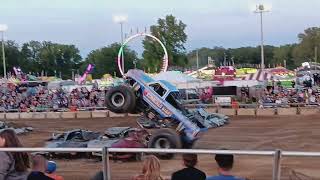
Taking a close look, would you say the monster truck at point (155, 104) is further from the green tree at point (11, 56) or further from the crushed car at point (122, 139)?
the green tree at point (11, 56)

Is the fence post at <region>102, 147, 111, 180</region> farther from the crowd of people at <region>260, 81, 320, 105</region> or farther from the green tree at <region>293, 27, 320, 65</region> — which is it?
the green tree at <region>293, 27, 320, 65</region>

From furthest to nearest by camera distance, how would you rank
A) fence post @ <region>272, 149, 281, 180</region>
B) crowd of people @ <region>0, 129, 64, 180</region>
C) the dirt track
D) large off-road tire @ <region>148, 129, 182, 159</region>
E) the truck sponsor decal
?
the truck sponsor decal
large off-road tire @ <region>148, 129, 182, 159</region>
the dirt track
crowd of people @ <region>0, 129, 64, 180</region>
fence post @ <region>272, 149, 281, 180</region>

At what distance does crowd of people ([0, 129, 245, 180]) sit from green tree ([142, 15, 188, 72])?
271 ft

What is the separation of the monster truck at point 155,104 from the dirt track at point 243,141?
8.50 ft

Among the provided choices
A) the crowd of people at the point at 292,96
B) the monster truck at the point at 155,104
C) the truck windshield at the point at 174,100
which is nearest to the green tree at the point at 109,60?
the crowd of people at the point at 292,96

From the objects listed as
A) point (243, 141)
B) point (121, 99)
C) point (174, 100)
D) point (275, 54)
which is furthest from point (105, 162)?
point (275, 54)

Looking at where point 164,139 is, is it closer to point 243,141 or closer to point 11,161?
point 243,141

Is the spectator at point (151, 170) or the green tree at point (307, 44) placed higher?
the green tree at point (307, 44)

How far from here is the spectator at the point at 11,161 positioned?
5.91 meters

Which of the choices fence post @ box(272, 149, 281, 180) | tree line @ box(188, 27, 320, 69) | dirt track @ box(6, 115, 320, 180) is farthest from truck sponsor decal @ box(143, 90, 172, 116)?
tree line @ box(188, 27, 320, 69)

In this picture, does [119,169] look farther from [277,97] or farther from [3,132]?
[277,97]

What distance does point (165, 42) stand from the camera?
91812mm

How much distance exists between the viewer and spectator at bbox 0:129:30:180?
19.4 feet

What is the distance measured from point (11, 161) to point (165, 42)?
283ft
